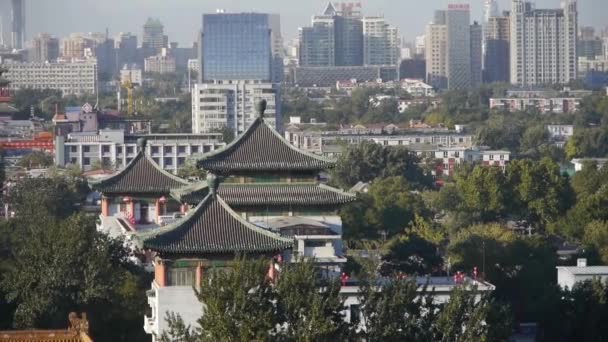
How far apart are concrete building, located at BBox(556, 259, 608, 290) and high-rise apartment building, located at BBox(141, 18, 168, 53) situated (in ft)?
494

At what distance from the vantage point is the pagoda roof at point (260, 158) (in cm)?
2347

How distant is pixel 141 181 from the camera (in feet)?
98.3

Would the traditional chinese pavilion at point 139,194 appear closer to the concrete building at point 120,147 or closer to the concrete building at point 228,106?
the concrete building at point 120,147

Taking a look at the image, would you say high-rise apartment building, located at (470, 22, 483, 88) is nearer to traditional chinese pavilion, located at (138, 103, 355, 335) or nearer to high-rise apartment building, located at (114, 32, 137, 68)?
high-rise apartment building, located at (114, 32, 137, 68)

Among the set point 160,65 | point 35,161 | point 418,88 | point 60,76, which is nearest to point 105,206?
point 35,161

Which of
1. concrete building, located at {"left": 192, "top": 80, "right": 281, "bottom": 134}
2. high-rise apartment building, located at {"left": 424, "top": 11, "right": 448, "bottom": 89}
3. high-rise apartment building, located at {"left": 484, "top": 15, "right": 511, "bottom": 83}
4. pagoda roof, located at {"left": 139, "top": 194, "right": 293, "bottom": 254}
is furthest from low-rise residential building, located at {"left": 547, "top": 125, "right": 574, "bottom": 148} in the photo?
pagoda roof, located at {"left": 139, "top": 194, "right": 293, "bottom": 254}

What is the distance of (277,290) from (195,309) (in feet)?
4.59

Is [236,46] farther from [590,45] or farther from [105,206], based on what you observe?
[105,206]

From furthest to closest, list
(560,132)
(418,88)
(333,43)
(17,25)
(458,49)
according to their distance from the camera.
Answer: (17,25) < (333,43) < (458,49) < (418,88) < (560,132)

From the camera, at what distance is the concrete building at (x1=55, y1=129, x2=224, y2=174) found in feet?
191

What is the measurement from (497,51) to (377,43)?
10.8m

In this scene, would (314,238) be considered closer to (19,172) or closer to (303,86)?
(19,172)

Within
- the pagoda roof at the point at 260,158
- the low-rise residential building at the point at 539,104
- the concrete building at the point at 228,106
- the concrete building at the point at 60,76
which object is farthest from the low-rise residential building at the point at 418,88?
the pagoda roof at the point at 260,158

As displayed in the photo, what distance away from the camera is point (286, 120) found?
90062 mm
